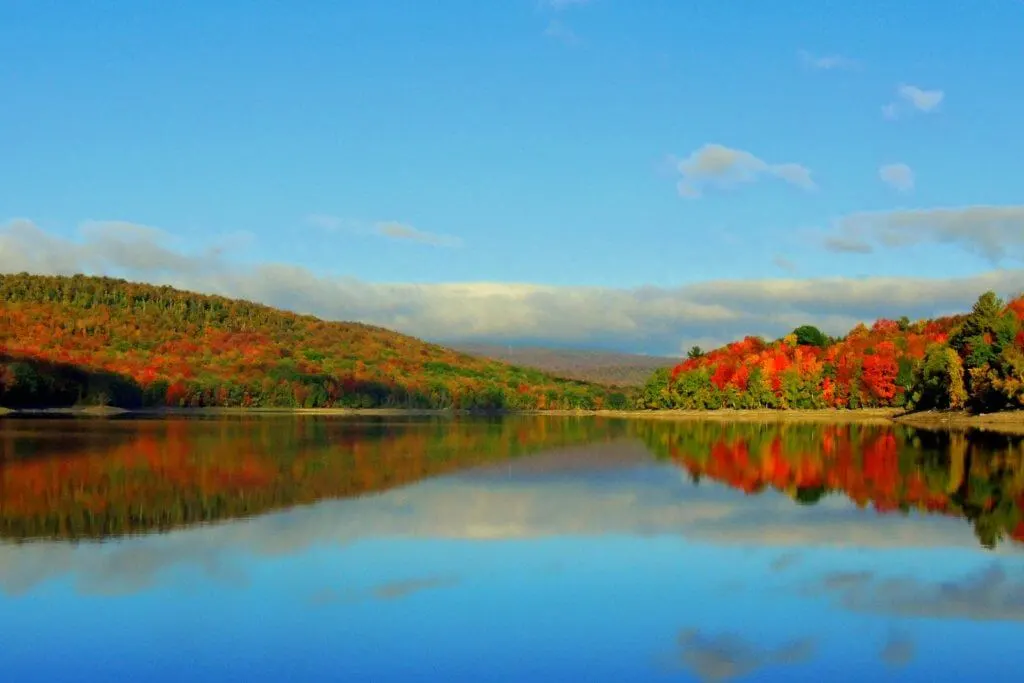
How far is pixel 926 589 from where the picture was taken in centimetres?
2045

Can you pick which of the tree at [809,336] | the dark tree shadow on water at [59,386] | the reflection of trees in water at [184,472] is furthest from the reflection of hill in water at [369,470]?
the tree at [809,336]

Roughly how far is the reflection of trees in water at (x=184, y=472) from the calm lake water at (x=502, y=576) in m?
0.22

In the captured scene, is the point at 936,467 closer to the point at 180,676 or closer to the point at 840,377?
the point at 180,676

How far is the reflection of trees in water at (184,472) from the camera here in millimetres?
29078

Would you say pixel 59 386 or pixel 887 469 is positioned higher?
pixel 59 386

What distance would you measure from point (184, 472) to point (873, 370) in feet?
359

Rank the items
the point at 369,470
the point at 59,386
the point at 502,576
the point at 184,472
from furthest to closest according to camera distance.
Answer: the point at 59,386, the point at 369,470, the point at 184,472, the point at 502,576

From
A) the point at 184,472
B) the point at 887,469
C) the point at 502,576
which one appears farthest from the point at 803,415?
the point at 502,576

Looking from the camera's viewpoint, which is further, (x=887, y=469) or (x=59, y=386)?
Answer: (x=59, y=386)

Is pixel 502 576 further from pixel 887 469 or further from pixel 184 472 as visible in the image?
pixel 887 469

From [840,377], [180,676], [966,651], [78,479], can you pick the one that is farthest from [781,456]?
[840,377]

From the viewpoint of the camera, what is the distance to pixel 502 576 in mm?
21500

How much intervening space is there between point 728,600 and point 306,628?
7.40 meters

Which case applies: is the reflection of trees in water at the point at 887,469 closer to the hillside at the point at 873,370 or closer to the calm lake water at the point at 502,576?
the calm lake water at the point at 502,576
